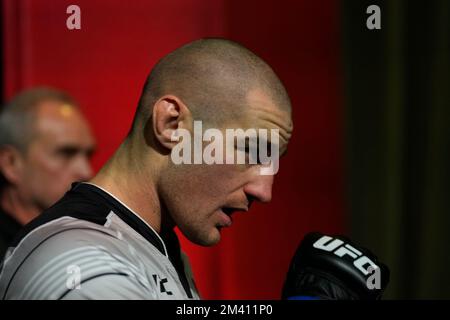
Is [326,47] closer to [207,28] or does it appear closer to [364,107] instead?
[364,107]

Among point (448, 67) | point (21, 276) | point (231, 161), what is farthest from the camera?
point (448, 67)

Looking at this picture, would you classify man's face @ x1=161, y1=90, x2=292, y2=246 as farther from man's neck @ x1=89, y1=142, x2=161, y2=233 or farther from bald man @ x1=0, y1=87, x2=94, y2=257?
bald man @ x1=0, y1=87, x2=94, y2=257

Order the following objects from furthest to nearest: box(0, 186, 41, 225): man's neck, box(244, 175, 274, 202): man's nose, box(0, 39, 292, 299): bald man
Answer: box(0, 186, 41, 225): man's neck < box(244, 175, 274, 202): man's nose < box(0, 39, 292, 299): bald man

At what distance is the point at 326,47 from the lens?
1933 mm

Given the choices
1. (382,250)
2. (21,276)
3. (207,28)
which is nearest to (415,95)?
(382,250)

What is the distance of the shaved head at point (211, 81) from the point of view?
38.6 inches

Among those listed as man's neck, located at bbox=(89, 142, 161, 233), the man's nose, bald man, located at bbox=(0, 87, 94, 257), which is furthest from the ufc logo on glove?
bald man, located at bbox=(0, 87, 94, 257)

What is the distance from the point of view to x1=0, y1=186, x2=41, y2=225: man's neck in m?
1.82

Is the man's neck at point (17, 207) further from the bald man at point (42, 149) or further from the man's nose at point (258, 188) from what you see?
the man's nose at point (258, 188)

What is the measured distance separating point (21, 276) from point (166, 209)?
232mm

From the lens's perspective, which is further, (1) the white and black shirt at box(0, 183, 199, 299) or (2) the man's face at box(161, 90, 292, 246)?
(2) the man's face at box(161, 90, 292, 246)

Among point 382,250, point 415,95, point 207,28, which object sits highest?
point 207,28

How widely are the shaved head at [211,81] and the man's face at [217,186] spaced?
0.05ft

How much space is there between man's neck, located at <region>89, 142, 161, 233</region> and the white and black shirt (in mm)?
18
